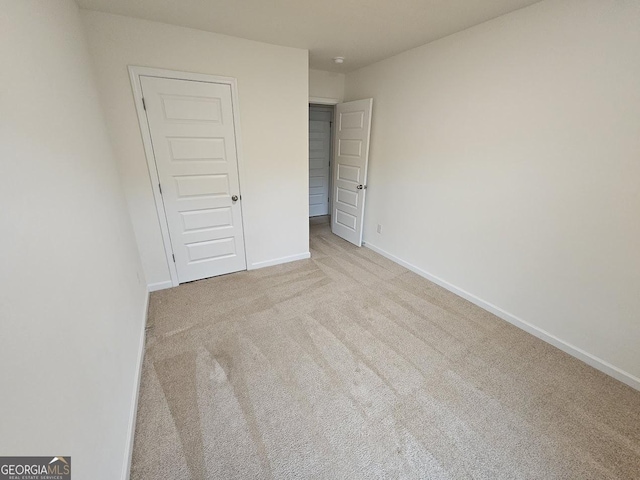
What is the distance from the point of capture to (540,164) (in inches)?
78.1

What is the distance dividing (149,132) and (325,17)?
70.4 inches

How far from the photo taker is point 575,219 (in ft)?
6.10

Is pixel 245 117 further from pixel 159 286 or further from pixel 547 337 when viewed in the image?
pixel 547 337

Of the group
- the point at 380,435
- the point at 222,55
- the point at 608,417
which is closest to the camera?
the point at 380,435

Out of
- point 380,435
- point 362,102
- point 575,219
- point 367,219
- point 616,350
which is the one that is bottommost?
point 380,435

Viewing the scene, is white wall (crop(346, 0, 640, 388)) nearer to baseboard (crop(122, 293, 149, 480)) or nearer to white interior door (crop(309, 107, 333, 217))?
white interior door (crop(309, 107, 333, 217))

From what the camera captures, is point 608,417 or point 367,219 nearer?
point 608,417

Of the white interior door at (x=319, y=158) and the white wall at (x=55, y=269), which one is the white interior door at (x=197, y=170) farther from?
the white interior door at (x=319, y=158)

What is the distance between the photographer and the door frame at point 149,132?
2.26 meters

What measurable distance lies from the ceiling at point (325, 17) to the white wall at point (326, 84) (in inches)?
39.7

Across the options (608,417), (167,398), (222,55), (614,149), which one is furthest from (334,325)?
(222,55)

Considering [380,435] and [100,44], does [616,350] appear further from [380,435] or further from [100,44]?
[100,44]

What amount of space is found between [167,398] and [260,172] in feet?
7.29
